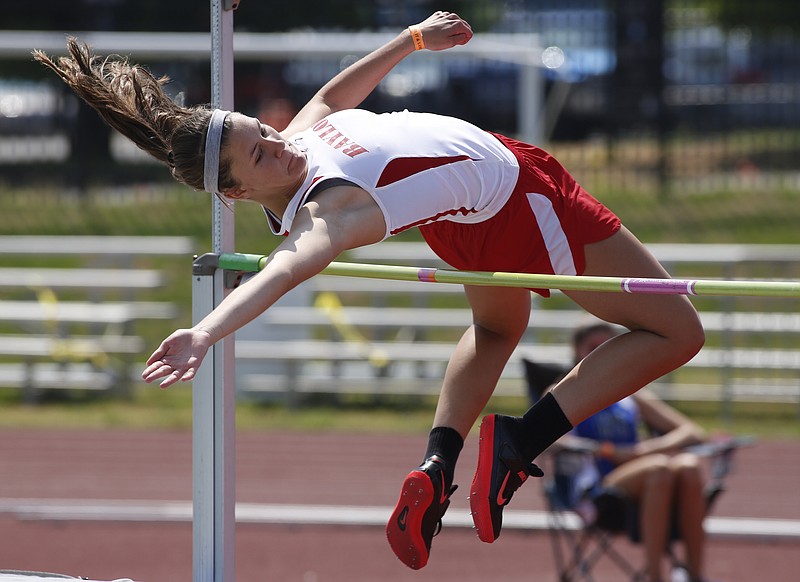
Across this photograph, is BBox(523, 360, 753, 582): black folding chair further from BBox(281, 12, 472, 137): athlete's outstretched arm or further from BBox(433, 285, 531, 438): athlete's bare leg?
BBox(281, 12, 472, 137): athlete's outstretched arm

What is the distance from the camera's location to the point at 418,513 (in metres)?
3.04

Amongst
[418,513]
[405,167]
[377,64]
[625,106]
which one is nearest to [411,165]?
[405,167]

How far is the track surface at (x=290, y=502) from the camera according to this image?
18.7 feet

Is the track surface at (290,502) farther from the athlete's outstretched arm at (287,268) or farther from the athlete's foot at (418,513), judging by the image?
the athlete's outstretched arm at (287,268)

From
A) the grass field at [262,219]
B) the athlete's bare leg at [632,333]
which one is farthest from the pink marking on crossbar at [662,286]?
the grass field at [262,219]

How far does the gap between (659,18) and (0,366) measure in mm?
7250

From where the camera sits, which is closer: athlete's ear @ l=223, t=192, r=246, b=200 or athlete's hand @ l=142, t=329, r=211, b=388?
athlete's hand @ l=142, t=329, r=211, b=388

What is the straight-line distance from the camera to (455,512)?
6.34 metres

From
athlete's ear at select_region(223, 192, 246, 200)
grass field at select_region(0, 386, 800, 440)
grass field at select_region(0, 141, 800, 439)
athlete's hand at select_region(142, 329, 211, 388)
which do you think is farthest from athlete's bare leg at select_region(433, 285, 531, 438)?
grass field at select_region(0, 141, 800, 439)

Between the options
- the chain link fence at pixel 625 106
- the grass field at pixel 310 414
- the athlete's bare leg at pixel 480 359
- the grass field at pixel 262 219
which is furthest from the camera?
the chain link fence at pixel 625 106

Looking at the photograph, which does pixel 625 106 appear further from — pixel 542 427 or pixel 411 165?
pixel 411 165

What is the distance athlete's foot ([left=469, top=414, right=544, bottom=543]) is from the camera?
293 cm

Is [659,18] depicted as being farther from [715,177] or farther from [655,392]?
[655,392]

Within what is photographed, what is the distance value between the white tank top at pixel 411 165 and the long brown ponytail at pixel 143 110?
0.78 ft
